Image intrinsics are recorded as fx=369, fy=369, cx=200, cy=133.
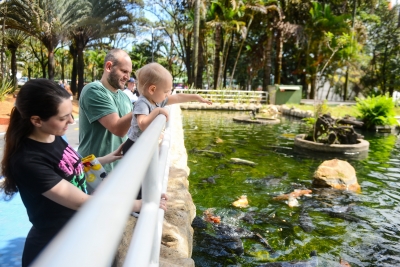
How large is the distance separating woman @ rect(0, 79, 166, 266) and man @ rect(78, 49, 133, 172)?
72cm

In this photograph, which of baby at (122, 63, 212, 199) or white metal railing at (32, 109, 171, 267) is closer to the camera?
white metal railing at (32, 109, 171, 267)

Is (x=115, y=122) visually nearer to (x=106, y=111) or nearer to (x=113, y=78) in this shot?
(x=106, y=111)

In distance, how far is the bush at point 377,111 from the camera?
15.1 metres

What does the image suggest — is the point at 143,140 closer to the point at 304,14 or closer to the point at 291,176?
the point at 291,176

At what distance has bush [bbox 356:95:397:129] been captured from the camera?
1510 cm

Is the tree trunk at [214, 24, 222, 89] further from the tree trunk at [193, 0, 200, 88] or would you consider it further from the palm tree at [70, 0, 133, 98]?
the palm tree at [70, 0, 133, 98]

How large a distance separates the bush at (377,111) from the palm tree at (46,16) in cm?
1593

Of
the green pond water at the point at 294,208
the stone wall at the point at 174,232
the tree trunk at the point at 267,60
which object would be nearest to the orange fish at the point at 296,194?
the green pond water at the point at 294,208

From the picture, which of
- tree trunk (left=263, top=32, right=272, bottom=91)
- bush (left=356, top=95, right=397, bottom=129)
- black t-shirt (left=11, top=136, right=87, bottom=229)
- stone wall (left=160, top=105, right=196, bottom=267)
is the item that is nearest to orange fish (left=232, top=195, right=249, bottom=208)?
stone wall (left=160, top=105, right=196, bottom=267)

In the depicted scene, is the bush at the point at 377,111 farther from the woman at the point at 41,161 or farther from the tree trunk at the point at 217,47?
the woman at the point at 41,161

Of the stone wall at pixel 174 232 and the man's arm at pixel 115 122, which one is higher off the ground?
the man's arm at pixel 115 122

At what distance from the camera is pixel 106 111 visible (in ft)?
8.07

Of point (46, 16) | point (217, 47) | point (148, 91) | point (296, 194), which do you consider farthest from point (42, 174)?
point (217, 47)

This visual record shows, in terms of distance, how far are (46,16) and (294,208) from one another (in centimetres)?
1848
